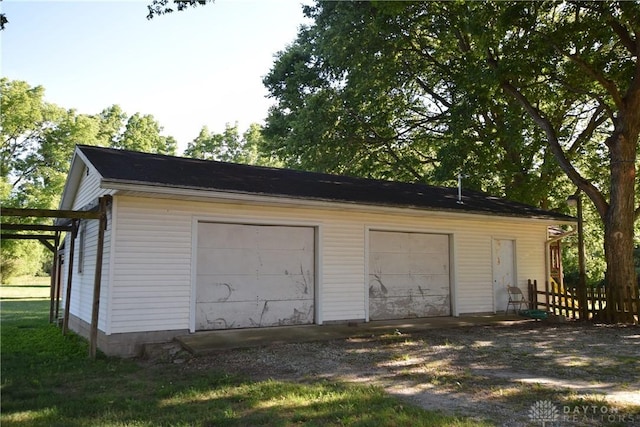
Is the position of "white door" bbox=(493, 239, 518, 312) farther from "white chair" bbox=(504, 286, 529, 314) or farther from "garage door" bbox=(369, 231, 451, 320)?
"garage door" bbox=(369, 231, 451, 320)

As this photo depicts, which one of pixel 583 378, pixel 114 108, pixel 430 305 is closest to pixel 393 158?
pixel 430 305

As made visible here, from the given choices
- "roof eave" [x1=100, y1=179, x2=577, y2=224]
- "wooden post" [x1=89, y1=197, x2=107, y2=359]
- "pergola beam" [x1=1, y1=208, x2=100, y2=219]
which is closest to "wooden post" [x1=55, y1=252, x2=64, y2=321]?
"wooden post" [x1=89, y1=197, x2=107, y2=359]

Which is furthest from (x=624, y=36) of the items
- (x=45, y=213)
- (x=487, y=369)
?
(x=45, y=213)

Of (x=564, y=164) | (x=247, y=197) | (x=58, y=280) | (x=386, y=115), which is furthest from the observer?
→ (x=386, y=115)

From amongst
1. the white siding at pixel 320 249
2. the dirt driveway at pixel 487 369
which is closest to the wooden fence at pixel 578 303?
the white siding at pixel 320 249

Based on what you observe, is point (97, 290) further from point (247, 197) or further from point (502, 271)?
point (502, 271)

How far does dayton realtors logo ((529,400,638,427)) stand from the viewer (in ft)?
15.2

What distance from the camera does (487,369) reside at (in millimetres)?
7016

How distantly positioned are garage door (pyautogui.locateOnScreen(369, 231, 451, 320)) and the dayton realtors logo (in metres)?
6.46

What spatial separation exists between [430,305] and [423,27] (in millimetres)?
10403

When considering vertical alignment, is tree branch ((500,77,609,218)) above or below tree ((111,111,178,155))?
below

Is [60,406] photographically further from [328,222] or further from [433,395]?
[328,222]

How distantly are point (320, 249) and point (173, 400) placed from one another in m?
5.62

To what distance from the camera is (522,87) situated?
15.8 meters
